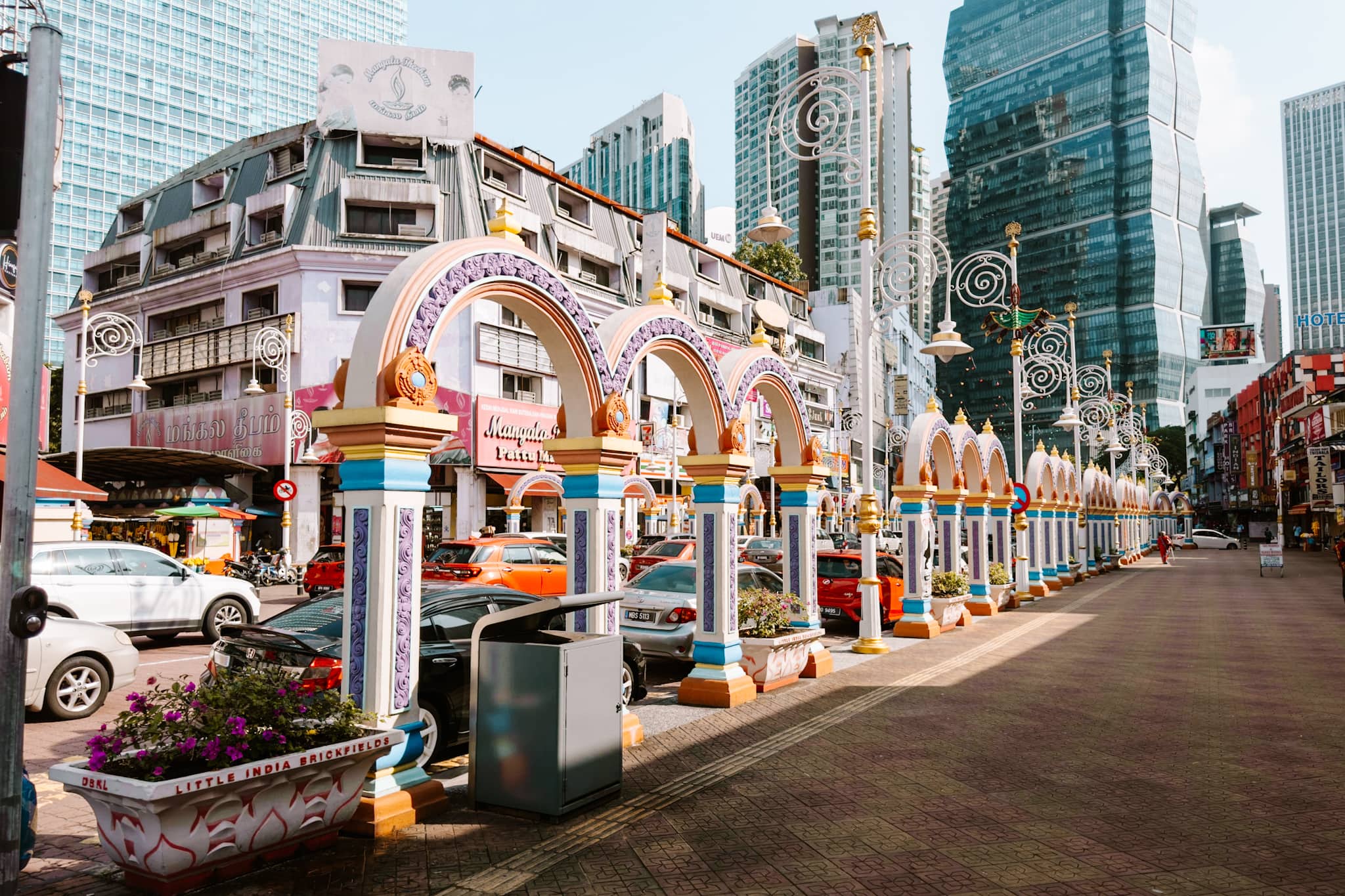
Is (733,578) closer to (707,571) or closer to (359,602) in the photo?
(707,571)

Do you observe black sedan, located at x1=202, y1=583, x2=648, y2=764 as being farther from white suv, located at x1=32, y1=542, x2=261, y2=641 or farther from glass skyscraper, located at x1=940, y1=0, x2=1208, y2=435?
glass skyscraper, located at x1=940, y1=0, x2=1208, y2=435

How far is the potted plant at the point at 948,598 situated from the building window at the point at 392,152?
25131 mm

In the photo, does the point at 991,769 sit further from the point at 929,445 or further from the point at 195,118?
the point at 195,118

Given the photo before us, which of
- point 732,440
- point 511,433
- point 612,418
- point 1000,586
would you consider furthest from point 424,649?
point 511,433

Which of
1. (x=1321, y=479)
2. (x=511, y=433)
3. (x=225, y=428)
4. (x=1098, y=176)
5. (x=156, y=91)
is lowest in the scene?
(x=1321, y=479)

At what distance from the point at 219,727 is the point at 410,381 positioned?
2448 millimetres

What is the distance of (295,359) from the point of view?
32.8 m

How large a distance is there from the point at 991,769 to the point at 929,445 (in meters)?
10.8

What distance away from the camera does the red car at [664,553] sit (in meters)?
21.3

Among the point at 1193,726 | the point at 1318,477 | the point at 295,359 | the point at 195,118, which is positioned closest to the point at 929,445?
the point at 1193,726

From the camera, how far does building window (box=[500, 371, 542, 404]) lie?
3609 cm

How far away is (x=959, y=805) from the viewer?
6.55 m

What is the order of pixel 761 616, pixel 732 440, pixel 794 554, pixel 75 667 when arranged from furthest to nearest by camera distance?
pixel 794 554
pixel 761 616
pixel 732 440
pixel 75 667

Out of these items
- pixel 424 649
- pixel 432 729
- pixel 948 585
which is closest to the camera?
pixel 432 729
